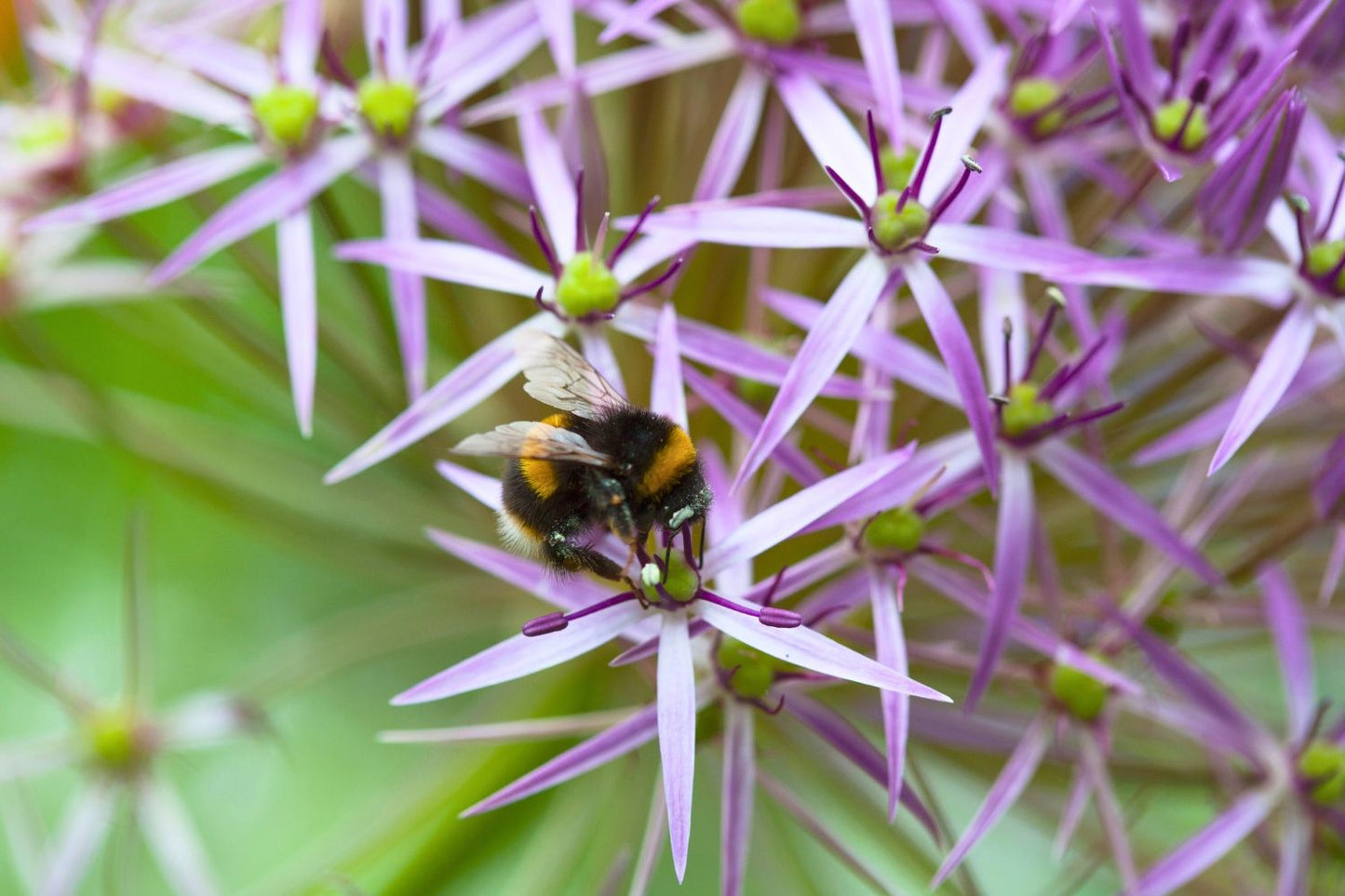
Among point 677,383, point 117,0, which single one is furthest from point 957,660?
point 117,0

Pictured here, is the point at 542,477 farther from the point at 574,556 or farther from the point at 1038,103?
the point at 1038,103

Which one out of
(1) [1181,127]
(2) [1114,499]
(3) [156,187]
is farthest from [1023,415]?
(3) [156,187]

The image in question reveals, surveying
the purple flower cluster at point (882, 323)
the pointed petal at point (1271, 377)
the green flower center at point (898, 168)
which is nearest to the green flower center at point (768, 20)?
the purple flower cluster at point (882, 323)

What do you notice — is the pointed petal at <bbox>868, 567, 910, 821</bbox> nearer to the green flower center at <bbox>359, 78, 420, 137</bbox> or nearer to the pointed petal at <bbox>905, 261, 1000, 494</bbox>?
the pointed petal at <bbox>905, 261, 1000, 494</bbox>

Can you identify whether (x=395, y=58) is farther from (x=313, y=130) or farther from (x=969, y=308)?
(x=969, y=308)

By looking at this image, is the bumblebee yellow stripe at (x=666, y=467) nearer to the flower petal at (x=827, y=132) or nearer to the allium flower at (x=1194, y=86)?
the flower petal at (x=827, y=132)

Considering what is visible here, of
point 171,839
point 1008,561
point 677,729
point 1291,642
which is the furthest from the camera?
point 171,839

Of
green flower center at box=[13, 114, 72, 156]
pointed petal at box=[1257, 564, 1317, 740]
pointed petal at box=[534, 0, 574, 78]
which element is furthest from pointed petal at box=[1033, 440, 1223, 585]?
green flower center at box=[13, 114, 72, 156]
